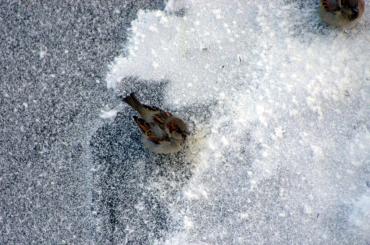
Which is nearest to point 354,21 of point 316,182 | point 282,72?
point 282,72

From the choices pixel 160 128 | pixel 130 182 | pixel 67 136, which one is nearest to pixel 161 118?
pixel 160 128

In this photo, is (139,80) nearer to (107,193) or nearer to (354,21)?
(107,193)

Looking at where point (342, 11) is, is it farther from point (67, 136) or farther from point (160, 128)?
point (67, 136)

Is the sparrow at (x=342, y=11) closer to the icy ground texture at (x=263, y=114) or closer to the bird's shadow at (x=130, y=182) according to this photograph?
the icy ground texture at (x=263, y=114)

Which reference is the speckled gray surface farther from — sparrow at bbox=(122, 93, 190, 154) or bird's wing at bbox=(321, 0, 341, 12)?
bird's wing at bbox=(321, 0, 341, 12)

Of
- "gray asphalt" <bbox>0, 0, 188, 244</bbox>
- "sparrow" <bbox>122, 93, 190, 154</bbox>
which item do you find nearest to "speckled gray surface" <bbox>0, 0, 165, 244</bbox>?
"gray asphalt" <bbox>0, 0, 188, 244</bbox>
